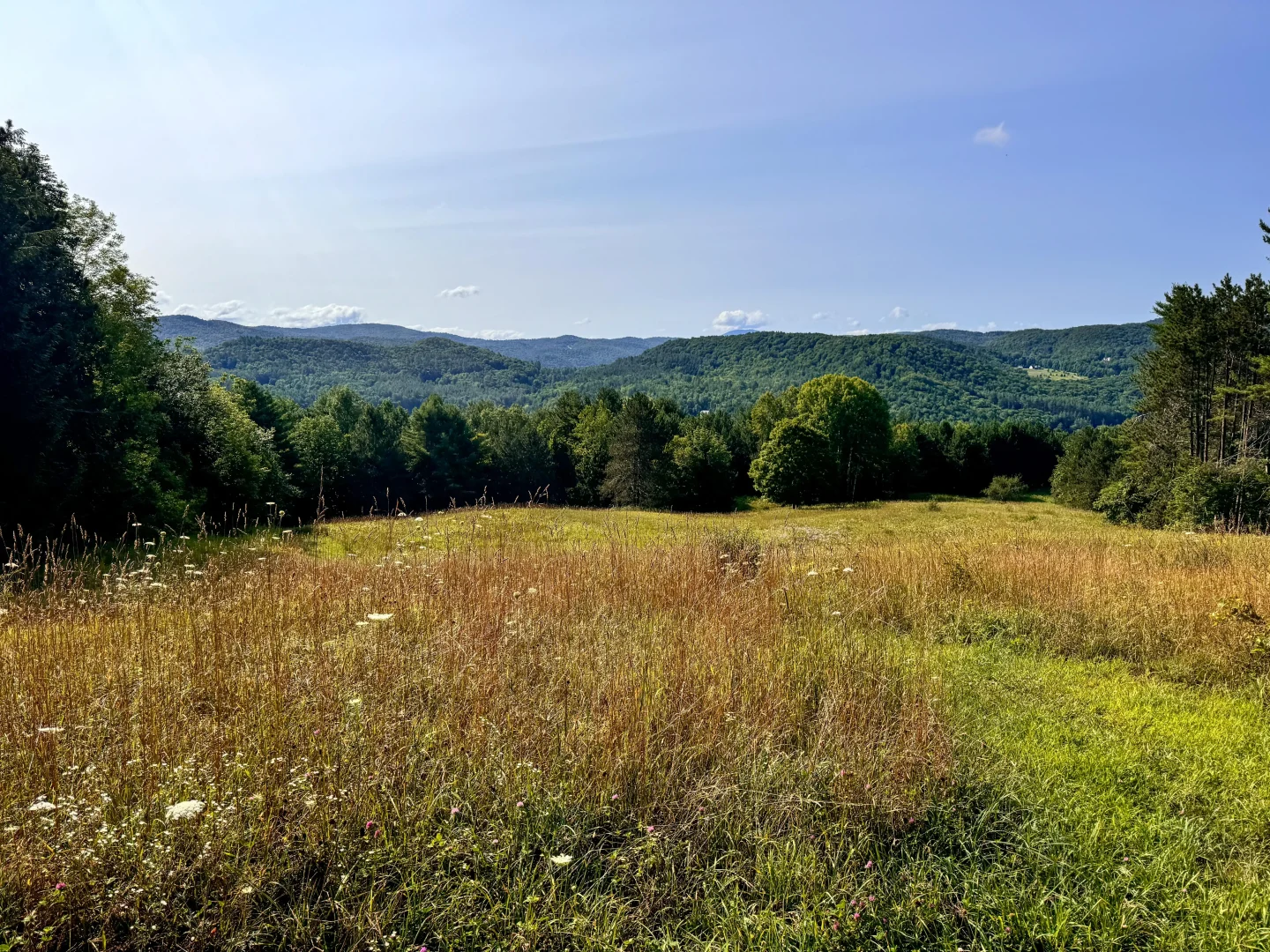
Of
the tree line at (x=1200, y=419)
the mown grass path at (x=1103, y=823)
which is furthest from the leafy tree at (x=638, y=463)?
the mown grass path at (x=1103, y=823)

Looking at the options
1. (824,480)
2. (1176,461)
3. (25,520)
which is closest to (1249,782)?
(25,520)

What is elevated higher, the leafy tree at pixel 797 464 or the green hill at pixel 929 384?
the green hill at pixel 929 384

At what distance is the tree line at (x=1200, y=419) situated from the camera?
25.1 meters

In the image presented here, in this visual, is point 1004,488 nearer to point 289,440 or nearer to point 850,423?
point 850,423

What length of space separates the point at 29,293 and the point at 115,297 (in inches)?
467

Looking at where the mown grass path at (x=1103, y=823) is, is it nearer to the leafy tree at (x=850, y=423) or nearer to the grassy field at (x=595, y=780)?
the grassy field at (x=595, y=780)

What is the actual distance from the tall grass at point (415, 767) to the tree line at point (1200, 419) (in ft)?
91.7

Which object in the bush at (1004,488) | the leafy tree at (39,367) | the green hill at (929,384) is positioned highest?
the green hill at (929,384)

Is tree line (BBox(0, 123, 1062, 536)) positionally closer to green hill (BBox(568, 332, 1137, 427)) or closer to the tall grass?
the tall grass

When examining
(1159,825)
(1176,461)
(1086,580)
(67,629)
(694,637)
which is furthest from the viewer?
(1176,461)

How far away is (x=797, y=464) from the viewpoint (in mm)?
46469

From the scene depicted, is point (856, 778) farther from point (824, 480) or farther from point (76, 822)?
point (824, 480)

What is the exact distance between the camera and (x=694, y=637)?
4.84 m

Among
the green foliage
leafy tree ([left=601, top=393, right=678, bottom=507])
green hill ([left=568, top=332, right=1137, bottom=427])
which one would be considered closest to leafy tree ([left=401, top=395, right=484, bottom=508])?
leafy tree ([left=601, top=393, right=678, bottom=507])
